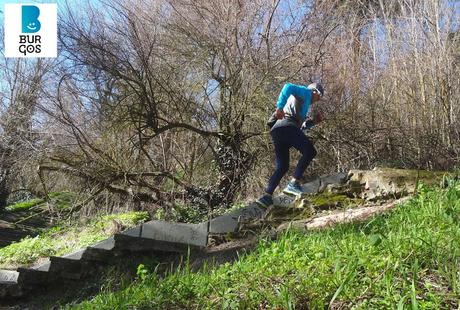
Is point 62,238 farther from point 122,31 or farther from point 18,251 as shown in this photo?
point 122,31

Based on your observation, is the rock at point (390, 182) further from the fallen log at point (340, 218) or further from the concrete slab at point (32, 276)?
the concrete slab at point (32, 276)

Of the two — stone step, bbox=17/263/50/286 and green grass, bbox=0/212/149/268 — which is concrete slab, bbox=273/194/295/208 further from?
green grass, bbox=0/212/149/268

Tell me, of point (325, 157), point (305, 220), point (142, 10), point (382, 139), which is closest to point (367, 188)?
point (305, 220)

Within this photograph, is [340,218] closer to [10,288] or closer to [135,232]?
[135,232]

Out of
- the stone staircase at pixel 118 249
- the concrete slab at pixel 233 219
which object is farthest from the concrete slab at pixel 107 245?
the concrete slab at pixel 233 219

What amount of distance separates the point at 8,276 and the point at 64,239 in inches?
126

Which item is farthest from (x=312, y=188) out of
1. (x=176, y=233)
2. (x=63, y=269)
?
(x=63, y=269)

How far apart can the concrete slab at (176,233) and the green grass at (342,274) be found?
1536 mm

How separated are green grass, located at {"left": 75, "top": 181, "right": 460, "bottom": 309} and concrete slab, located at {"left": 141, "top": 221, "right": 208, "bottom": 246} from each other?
154cm

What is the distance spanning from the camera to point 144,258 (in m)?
5.34

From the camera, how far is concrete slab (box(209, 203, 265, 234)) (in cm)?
554

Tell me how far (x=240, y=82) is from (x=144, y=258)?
4.39 meters

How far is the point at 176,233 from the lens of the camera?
18.3 feet

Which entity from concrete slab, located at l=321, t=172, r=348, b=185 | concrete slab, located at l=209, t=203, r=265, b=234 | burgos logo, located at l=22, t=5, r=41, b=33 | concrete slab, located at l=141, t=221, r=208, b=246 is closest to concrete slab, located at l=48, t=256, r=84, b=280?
concrete slab, located at l=141, t=221, r=208, b=246
